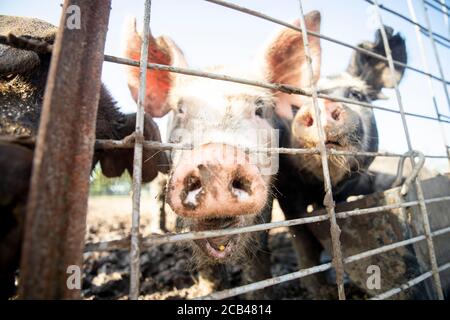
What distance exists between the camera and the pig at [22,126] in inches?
29.6

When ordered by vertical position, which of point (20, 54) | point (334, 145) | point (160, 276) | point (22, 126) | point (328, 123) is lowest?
point (160, 276)

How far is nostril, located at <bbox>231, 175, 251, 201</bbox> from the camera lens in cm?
139

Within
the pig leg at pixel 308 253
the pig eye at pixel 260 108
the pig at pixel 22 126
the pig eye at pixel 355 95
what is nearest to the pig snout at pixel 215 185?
the pig at pixel 22 126

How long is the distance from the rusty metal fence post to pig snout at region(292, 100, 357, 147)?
1791mm

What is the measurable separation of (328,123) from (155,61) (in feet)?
5.89

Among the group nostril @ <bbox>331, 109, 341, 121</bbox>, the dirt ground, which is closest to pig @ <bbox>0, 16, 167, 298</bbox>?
the dirt ground

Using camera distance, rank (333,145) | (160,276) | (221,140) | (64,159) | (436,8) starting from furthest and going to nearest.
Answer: (160,276) < (436,8) < (333,145) < (221,140) < (64,159)

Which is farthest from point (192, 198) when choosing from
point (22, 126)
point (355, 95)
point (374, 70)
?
point (374, 70)

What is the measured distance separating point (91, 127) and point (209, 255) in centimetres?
123

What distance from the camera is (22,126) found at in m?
1.43

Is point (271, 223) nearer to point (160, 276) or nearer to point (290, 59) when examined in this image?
point (290, 59)

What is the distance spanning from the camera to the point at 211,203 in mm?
1305

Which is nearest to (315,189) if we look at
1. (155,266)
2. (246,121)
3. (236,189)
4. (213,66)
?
(246,121)

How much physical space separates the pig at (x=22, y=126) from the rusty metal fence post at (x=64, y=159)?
0.09 m
